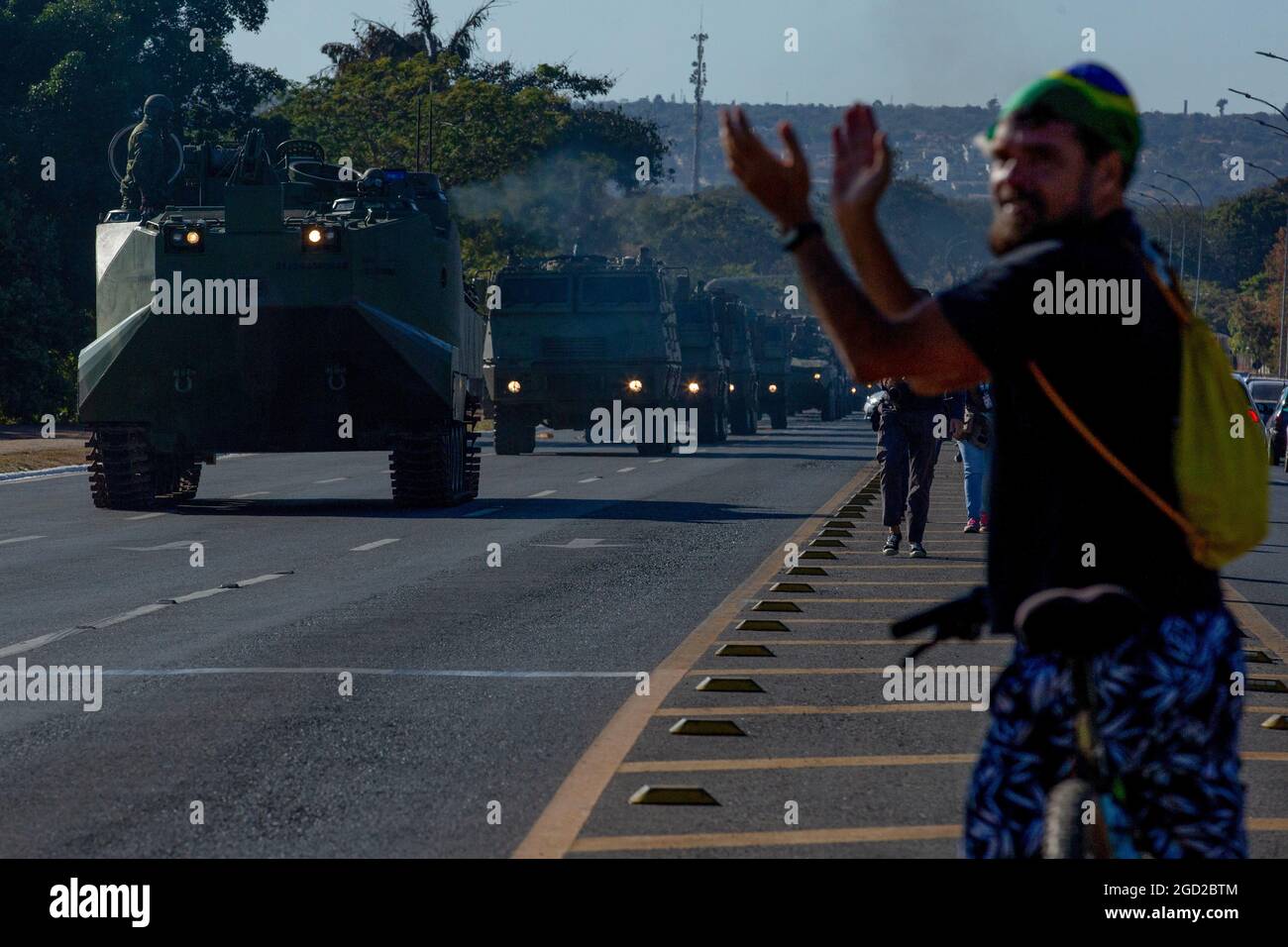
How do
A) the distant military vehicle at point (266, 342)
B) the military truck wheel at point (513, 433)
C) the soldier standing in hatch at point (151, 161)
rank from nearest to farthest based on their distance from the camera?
the distant military vehicle at point (266, 342), the soldier standing in hatch at point (151, 161), the military truck wheel at point (513, 433)

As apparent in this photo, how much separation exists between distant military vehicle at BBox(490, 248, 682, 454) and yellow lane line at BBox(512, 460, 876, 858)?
21758mm

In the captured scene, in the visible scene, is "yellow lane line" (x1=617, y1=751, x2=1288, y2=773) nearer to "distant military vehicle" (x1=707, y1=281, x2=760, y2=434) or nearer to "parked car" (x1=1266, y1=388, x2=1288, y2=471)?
"parked car" (x1=1266, y1=388, x2=1288, y2=471)

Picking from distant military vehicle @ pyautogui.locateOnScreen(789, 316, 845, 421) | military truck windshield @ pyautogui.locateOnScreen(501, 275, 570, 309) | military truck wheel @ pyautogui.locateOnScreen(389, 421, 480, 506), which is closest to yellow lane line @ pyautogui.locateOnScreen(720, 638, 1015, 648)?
military truck wheel @ pyautogui.locateOnScreen(389, 421, 480, 506)

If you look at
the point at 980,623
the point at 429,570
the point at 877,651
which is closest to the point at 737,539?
the point at 429,570

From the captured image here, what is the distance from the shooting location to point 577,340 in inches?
1439

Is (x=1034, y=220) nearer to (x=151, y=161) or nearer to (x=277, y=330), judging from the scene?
(x=277, y=330)

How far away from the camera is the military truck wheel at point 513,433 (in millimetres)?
37750

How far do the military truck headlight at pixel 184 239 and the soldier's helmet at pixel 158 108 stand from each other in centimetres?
167

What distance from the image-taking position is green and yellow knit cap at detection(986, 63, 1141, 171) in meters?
3.90

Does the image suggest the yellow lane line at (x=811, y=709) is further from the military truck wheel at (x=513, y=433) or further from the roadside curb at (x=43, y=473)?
the military truck wheel at (x=513, y=433)

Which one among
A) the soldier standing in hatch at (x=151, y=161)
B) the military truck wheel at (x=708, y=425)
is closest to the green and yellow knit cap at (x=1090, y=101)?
the soldier standing in hatch at (x=151, y=161)

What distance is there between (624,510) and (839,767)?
1523 cm
